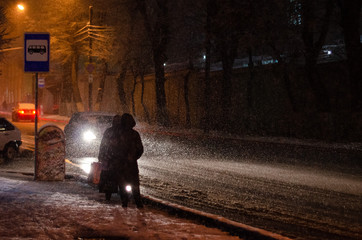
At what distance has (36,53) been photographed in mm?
9891

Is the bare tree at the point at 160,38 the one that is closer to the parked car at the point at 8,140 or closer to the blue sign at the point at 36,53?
the parked car at the point at 8,140

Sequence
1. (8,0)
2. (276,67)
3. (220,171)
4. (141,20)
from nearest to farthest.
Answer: (220,171) < (276,67) < (8,0) < (141,20)

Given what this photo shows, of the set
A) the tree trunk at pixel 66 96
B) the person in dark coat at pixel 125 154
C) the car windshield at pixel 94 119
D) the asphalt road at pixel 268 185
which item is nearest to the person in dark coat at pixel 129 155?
the person in dark coat at pixel 125 154

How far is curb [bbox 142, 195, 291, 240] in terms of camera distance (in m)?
5.89

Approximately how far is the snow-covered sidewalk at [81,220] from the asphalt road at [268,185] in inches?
50.5

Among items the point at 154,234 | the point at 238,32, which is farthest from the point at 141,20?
the point at 154,234

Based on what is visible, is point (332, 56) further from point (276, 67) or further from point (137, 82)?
point (137, 82)

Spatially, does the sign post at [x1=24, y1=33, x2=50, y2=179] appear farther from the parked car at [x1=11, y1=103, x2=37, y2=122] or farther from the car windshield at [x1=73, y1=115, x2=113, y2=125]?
the parked car at [x1=11, y1=103, x2=37, y2=122]

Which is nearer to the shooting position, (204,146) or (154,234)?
(154,234)

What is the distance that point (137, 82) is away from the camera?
4603 cm

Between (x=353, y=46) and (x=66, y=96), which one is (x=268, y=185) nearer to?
(x=353, y=46)

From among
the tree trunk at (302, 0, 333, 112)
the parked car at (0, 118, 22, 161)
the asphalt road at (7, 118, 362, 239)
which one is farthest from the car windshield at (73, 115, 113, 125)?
the tree trunk at (302, 0, 333, 112)

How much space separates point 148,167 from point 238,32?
48.8 feet

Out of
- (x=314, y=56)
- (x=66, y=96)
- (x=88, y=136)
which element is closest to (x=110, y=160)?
(x=88, y=136)
